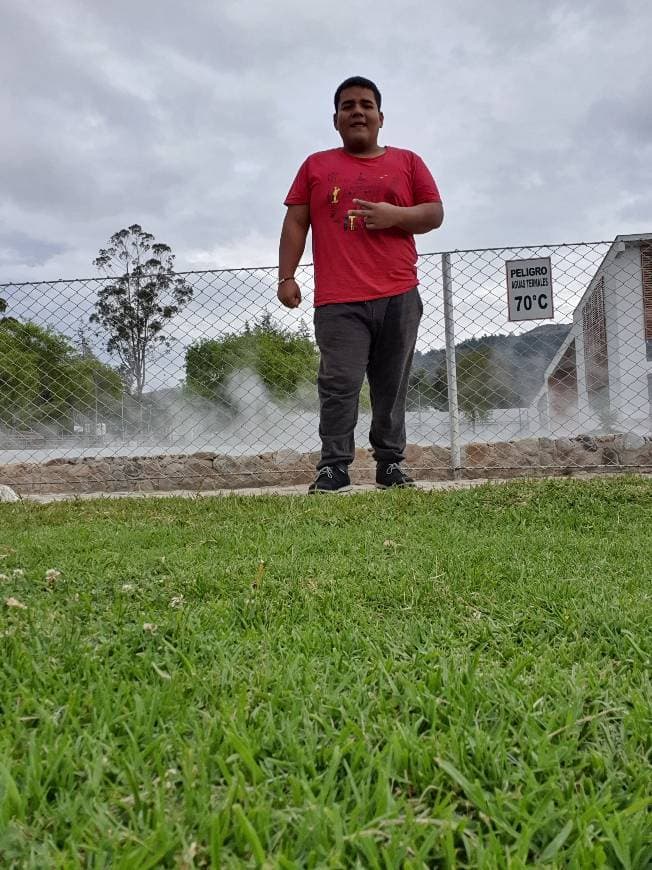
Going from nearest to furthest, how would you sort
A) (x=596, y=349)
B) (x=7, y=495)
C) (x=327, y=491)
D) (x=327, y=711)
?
(x=327, y=711), (x=327, y=491), (x=7, y=495), (x=596, y=349)

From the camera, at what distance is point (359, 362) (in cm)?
374

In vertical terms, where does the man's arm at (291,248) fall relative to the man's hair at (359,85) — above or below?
below

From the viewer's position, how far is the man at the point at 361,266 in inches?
146

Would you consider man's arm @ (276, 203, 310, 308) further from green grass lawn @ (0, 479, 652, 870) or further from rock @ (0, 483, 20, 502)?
green grass lawn @ (0, 479, 652, 870)

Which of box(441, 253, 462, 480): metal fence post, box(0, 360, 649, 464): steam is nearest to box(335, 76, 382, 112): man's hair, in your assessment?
box(441, 253, 462, 480): metal fence post

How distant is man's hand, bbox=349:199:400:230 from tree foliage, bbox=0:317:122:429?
2756 millimetres

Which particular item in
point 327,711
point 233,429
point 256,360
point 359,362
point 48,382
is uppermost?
point 256,360

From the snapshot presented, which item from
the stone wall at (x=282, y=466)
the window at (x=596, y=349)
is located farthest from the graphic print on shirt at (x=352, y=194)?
the window at (x=596, y=349)

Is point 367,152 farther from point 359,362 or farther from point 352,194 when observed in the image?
point 359,362

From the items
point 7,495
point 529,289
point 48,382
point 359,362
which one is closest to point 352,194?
point 359,362

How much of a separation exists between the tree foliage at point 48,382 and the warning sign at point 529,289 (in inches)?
119

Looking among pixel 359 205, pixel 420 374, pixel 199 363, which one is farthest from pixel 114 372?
pixel 359 205

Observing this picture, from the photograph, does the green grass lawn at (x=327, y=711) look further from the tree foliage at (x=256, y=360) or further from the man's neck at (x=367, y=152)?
the tree foliage at (x=256, y=360)

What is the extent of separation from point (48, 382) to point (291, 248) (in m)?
2.64
